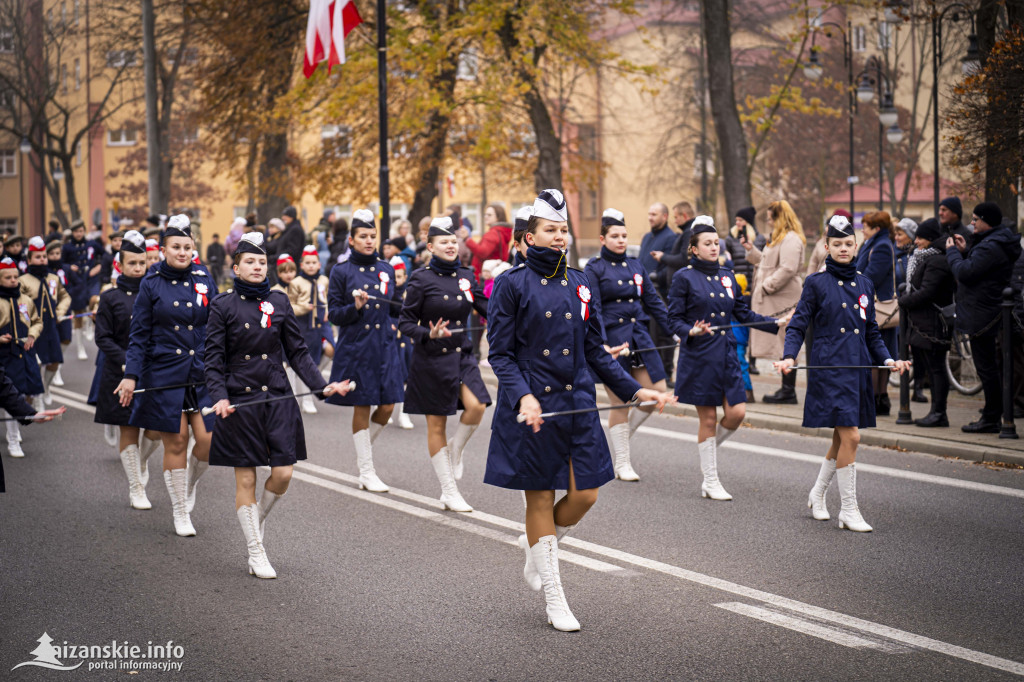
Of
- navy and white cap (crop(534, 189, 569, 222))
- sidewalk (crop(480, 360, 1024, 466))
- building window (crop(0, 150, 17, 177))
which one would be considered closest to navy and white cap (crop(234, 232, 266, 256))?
navy and white cap (crop(534, 189, 569, 222))

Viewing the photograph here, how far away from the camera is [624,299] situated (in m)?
9.69

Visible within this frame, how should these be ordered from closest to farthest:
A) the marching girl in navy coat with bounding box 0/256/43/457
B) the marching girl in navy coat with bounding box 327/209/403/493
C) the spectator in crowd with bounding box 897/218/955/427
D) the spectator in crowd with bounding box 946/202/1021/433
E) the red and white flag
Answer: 1. the marching girl in navy coat with bounding box 327/209/403/493
2. the spectator in crowd with bounding box 946/202/1021/433
3. the marching girl in navy coat with bounding box 0/256/43/457
4. the spectator in crowd with bounding box 897/218/955/427
5. the red and white flag

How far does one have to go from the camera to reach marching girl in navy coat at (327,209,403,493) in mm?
9539

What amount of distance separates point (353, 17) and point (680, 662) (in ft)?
50.0

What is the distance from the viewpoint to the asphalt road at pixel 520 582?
5.41 m

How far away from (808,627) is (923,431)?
6020mm

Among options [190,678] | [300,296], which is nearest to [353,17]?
[300,296]

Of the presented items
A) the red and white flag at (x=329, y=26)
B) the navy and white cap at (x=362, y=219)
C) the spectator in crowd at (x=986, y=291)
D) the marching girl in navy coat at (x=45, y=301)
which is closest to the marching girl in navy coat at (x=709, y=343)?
the navy and white cap at (x=362, y=219)

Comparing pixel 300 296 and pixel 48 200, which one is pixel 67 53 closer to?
pixel 48 200

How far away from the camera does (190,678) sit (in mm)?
5270

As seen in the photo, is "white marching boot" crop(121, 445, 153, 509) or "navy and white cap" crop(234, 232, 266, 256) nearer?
"navy and white cap" crop(234, 232, 266, 256)

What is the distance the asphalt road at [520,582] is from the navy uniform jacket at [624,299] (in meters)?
1.18

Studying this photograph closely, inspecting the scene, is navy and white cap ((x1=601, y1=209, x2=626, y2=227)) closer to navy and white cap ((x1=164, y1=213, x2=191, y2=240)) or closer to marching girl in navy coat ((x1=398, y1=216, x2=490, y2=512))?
marching girl in navy coat ((x1=398, y1=216, x2=490, y2=512))

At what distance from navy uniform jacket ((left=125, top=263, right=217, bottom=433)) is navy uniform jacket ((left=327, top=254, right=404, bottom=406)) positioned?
147 cm
